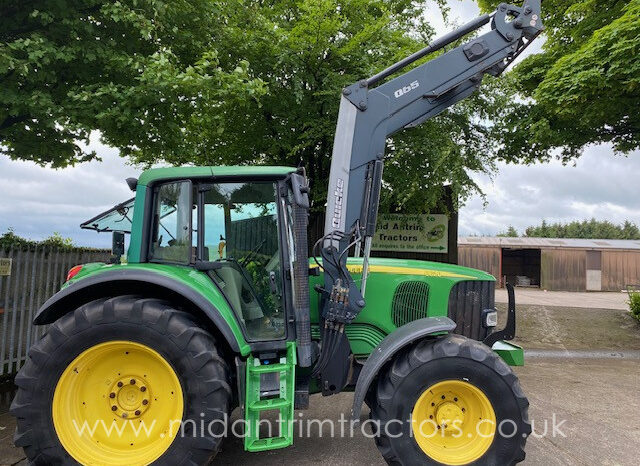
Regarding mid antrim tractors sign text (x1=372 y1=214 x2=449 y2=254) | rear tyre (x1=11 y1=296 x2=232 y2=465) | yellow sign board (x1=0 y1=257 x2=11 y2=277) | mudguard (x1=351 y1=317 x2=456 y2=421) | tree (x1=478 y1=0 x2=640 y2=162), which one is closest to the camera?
rear tyre (x1=11 y1=296 x2=232 y2=465)

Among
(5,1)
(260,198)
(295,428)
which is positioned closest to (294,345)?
(260,198)

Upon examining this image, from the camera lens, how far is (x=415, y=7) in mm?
10148

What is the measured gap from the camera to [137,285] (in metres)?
3.01

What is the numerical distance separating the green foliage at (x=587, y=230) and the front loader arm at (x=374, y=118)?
63914 millimetres

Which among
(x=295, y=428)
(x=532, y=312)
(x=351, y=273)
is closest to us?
(x=351, y=273)

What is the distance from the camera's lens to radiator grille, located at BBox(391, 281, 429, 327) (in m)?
3.61

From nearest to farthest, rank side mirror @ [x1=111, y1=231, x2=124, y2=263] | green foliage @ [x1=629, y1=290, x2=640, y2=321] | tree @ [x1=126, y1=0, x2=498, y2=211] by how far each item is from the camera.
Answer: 1. side mirror @ [x1=111, y1=231, x2=124, y2=263]
2. tree @ [x1=126, y1=0, x2=498, y2=211]
3. green foliage @ [x1=629, y1=290, x2=640, y2=321]

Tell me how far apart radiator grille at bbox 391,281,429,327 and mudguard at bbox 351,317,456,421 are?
0.45 m

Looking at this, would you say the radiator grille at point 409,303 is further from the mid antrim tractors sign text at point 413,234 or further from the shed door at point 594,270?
the shed door at point 594,270

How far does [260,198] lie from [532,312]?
9.79 metres

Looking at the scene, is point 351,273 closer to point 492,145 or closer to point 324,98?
point 324,98

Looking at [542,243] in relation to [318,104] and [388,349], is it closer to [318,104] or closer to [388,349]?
[318,104]

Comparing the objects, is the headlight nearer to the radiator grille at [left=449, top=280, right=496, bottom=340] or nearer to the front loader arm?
the radiator grille at [left=449, top=280, right=496, bottom=340]

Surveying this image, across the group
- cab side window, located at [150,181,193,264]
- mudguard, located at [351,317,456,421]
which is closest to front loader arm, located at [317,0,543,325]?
mudguard, located at [351,317,456,421]
